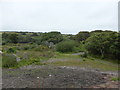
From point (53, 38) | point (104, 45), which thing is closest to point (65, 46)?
point (104, 45)

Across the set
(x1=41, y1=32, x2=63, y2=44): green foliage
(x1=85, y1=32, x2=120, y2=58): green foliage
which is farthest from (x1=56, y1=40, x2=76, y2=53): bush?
(x1=41, y1=32, x2=63, y2=44): green foliage

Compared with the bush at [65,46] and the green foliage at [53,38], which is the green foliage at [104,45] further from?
the green foliage at [53,38]

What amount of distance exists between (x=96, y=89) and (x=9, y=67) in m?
6.65

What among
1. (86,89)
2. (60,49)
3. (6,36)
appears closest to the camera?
(86,89)

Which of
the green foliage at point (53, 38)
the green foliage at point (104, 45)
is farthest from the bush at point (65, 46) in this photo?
the green foliage at point (53, 38)

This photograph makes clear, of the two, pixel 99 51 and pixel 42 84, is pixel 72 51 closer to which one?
pixel 99 51

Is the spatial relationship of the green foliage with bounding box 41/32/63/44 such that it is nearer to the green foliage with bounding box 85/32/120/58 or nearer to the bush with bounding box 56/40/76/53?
the bush with bounding box 56/40/76/53

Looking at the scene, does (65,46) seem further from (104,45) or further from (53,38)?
(53,38)

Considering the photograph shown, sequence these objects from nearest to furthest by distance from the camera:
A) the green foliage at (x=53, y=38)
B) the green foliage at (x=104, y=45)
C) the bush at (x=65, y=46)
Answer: the green foliage at (x=104, y=45), the bush at (x=65, y=46), the green foliage at (x=53, y=38)

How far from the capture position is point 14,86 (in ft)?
20.2

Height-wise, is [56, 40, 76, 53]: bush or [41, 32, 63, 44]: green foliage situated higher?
[41, 32, 63, 44]: green foliage

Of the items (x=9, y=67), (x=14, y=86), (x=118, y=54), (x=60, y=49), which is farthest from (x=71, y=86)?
(x=60, y=49)

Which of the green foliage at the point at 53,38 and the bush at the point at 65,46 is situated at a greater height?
the green foliage at the point at 53,38

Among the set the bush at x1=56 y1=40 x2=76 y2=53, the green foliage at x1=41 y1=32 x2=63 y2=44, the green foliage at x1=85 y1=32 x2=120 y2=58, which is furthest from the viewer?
the green foliage at x1=41 y1=32 x2=63 y2=44
